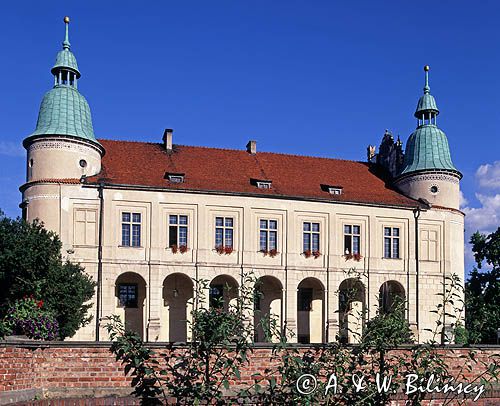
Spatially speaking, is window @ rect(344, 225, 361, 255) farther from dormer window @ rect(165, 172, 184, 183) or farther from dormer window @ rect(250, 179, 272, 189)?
dormer window @ rect(165, 172, 184, 183)

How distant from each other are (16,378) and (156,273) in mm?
27880

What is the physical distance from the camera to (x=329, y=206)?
45.0 m

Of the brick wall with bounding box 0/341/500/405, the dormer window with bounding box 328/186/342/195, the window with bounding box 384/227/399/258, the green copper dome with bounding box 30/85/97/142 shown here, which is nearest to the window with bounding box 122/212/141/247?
the green copper dome with bounding box 30/85/97/142

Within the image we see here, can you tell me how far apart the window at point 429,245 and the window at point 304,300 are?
7340 millimetres

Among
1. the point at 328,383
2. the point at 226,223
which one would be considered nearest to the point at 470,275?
the point at 226,223

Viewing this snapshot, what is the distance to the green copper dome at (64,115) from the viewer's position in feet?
135

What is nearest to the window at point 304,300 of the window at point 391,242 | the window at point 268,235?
the window at point 268,235

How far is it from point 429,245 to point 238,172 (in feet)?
41.5

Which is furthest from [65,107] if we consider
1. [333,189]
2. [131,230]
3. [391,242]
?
[391,242]

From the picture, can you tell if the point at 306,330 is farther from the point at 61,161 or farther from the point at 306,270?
the point at 61,161

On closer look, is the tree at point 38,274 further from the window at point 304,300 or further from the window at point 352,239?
the window at point 352,239

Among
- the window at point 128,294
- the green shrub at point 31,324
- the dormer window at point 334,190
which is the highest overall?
the dormer window at point 334,190

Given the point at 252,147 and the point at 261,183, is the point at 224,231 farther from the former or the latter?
the point at 252,147

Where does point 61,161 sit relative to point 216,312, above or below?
above
